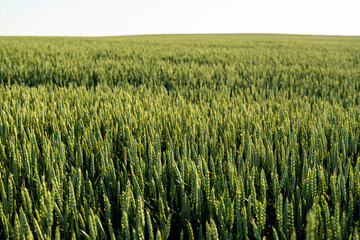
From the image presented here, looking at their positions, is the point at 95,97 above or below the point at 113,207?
above

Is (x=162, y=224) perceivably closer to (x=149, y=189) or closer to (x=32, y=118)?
(x=149, y=189)

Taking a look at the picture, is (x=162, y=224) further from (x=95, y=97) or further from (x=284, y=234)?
(x=95, y=97)

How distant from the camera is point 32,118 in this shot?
1936mm

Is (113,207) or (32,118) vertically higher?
(32,118)

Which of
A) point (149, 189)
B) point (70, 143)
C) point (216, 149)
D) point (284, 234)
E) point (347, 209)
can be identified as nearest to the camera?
point (284, 234)

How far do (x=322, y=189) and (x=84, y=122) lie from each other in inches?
57.6

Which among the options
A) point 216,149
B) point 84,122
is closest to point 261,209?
point 216,149

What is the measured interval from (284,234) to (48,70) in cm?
481

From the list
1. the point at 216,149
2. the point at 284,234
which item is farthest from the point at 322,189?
the point at 216,149

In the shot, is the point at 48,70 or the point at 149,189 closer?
the point at 149,189

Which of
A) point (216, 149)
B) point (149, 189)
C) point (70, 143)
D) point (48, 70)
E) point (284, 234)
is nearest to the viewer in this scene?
point (284, 234)

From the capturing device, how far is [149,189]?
1.16 metres

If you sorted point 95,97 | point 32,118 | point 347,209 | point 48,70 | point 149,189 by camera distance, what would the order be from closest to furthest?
point 347,209 < point 149,189 < point 32,118 < point 95,97 < point 48,70

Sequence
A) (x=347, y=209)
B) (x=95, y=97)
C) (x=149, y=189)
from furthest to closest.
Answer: (x=95, y=97) → (x=149, y=189) → (x=347, y=209)
